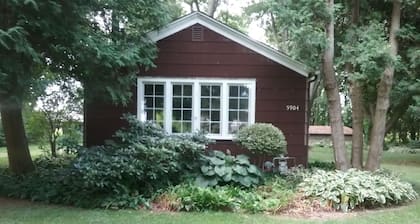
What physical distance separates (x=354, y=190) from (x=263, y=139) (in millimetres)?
2355

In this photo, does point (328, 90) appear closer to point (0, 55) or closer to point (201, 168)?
point (201, 168)

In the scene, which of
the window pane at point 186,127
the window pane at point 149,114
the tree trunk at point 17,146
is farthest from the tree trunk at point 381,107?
the tree trunk at point 17,146

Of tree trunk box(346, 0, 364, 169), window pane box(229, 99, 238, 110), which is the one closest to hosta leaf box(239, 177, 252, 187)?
window pane box(229, 99, 238, 110)

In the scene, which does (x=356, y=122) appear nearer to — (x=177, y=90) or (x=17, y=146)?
(x=177, y=90)

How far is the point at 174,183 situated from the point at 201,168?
558mm

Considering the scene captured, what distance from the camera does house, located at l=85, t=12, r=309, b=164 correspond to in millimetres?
10602

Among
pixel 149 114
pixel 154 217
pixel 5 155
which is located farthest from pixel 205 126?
pixel 5 155

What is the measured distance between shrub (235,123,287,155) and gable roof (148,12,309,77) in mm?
1565

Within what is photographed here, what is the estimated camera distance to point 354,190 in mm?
7816

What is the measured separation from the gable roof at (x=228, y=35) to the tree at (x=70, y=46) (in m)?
0.80

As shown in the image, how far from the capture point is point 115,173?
24.6 ft

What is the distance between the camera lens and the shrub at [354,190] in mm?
7707

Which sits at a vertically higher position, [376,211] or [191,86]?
[191,86]

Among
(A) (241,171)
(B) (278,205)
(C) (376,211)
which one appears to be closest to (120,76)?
(A) (241,171)
